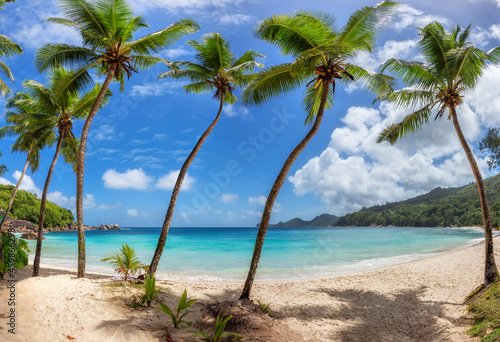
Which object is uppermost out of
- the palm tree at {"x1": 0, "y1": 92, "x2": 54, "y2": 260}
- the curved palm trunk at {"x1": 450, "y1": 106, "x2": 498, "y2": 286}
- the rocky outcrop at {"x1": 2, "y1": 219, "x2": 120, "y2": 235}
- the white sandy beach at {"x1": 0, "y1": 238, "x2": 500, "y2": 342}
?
the palm tree at {"x1": 0, "y1": 92, "x2": 54, "y2": 260}

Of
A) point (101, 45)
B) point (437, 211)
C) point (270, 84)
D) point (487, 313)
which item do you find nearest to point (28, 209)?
point (101, 45)

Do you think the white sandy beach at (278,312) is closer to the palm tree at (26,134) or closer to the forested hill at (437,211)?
the palm tree at (26,134)

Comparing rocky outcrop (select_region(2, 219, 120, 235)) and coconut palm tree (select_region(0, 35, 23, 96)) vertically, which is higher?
coconut palm tree (select_region(0, 35, 23, 96))

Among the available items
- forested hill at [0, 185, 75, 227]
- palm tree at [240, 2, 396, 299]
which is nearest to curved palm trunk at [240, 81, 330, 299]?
palm tree at [240, 2, 396, 299]

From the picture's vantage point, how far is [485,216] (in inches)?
340

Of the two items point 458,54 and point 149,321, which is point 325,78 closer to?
point 458,54

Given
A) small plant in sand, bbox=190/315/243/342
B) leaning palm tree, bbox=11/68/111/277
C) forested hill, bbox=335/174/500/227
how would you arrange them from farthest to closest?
forested hill, bbox=335/174/500/227, leaning palm tree, bbox=11/68/111/277, small plant in sand, bbox=190/315/243/342

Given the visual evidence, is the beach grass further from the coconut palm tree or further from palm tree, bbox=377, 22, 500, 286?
the coconut palm tree

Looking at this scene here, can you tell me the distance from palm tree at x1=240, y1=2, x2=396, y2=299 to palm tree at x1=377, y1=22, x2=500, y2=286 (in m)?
1.34

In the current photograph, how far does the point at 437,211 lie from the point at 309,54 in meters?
103

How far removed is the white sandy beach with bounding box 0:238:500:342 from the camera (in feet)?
18.8

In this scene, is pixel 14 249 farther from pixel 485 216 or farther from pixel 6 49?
pixel 485 216

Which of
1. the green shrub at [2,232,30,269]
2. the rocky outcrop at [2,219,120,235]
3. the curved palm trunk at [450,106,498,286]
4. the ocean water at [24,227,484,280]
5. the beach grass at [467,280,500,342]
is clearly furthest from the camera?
the rocky outcrop at [2,219,120,235]

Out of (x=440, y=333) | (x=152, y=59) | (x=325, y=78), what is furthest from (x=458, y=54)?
(x=152, y=59)
